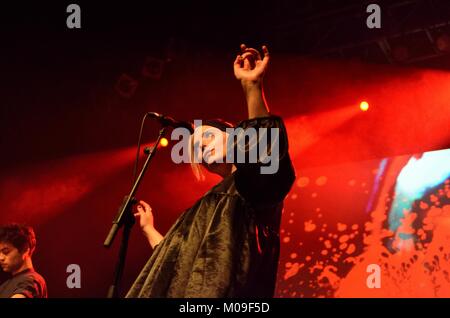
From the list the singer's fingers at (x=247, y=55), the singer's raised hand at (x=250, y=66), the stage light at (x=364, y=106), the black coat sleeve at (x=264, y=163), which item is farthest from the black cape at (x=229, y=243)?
the stage light at (x=364, y=106)

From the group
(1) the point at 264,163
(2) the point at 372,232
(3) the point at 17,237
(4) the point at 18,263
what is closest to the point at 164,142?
Result: (3) the point at 17,237

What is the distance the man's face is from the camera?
3.99 m

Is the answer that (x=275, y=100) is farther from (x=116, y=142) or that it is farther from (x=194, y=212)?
(x=194, y=212)

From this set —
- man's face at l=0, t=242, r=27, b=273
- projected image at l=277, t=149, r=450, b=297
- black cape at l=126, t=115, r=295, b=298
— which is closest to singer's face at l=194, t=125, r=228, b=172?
black cape at l=126, t=115, r=295, b=298

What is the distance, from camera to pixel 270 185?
5.92ft

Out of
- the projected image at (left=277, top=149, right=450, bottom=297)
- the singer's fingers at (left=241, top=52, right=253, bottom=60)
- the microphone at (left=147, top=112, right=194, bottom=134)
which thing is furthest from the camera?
the projected image at (left=277, top=149, right=450, bottom=297)

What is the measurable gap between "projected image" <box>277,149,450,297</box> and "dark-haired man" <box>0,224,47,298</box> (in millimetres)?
2287

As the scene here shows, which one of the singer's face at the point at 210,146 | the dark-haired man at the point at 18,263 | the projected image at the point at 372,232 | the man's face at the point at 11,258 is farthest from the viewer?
the projected image at the point at 372,232

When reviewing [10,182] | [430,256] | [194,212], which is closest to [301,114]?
[430,256]

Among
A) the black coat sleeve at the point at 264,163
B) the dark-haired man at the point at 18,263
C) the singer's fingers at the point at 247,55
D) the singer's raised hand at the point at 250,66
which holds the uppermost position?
the singer's fingers at the point at 247,55

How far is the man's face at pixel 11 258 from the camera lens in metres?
3.99

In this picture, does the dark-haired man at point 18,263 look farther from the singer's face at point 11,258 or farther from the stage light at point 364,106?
the stage light at point 364,106

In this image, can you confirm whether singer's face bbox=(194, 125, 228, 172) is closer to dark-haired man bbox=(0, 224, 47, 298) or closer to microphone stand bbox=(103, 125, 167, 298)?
microphone stand bbox=(103, 125, 167, 298)
